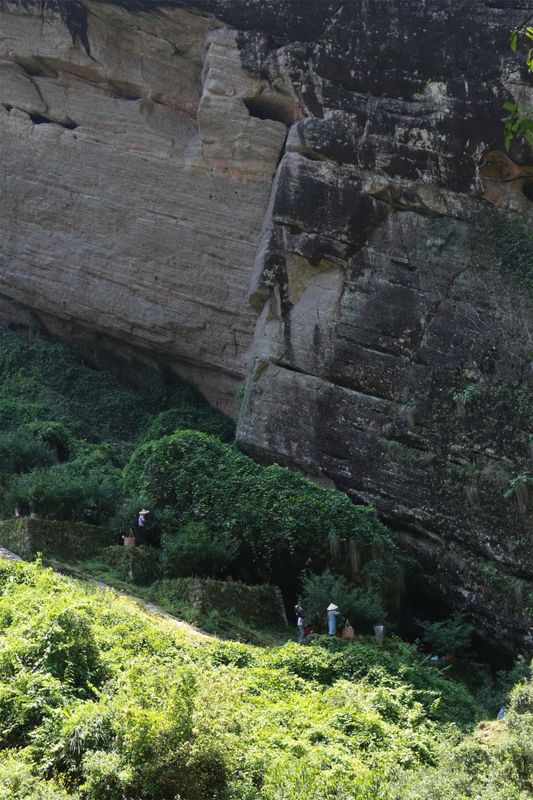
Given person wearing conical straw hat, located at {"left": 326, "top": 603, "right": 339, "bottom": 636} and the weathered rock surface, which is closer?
person wearing conical straw hat, located at {"left": 326, "top": 603, "right": 339, "bottom": 636}

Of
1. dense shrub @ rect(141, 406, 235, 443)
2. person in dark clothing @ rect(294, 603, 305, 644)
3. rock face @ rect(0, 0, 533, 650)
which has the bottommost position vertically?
person in dark clothing @ rect(294, 603, 305, 644)

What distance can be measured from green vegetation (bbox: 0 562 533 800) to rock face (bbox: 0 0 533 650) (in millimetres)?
7612

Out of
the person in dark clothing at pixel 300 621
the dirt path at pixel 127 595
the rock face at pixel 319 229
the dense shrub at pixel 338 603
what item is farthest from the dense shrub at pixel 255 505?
the dirt path at pixel 127 595

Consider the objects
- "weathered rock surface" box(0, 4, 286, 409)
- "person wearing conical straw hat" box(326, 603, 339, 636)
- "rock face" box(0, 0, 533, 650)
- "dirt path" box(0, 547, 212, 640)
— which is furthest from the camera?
"weathered rock surface" box(0, 4, 286, 409)

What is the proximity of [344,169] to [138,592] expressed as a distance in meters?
10.7

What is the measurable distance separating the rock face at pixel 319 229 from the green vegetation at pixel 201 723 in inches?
300

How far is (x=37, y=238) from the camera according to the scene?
85.4 ft

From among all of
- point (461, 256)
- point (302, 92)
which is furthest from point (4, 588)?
point (302, 92)

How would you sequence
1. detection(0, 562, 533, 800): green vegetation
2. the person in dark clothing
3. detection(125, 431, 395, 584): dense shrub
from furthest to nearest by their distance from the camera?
1. detection(125, 431, 395, 584): dense shrub
2. the person in dark clothing
3. detection(0, 562, 533, 800): green vegetation

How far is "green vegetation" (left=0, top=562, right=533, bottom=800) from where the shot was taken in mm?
7910

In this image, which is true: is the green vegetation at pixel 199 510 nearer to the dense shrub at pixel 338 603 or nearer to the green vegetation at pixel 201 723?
the dense shrub at pixel 338 603

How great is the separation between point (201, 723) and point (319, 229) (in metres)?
15.1

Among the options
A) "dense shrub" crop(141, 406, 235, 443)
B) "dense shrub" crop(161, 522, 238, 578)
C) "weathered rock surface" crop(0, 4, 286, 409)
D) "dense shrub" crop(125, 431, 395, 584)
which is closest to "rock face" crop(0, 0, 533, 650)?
"weathered rock surface" crop(0, 4, 286, 409)

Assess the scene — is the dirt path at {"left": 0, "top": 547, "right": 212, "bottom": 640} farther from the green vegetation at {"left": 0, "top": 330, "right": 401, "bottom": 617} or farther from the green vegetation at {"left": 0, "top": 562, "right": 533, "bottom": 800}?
the green vegetation at {"left": 0, "top": 562, "right": 533, "bottom": 800}
